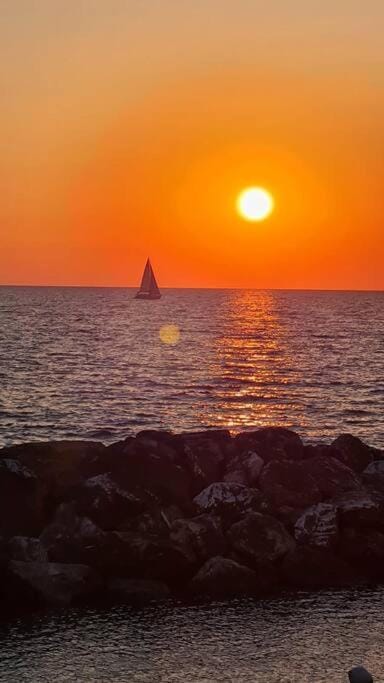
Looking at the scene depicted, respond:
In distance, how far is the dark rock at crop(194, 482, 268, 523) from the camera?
2061cm

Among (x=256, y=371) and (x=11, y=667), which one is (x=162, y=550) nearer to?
(x=11, y=667)

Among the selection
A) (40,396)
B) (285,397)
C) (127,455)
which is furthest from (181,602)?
(285,397)

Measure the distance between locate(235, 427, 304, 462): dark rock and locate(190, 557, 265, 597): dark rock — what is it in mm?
5522

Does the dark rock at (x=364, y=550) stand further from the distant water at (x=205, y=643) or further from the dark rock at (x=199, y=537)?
the dark rock at (x=199, y=537)

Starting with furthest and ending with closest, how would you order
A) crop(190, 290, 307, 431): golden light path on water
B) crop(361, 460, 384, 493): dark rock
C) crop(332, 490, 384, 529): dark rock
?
crop(190, 290, 307, 431): golden light path on water
crop(361, 460, 384, 493): dark rock
crop(332, 490, 384, 529): dark rock

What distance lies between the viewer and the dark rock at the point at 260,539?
744 inches

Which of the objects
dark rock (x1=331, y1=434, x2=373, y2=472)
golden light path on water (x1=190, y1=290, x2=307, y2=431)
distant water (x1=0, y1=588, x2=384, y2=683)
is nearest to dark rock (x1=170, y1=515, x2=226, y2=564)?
distant water (x1=0, y1=588, x2=384, y2=683)

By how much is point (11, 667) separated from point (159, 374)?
175ft

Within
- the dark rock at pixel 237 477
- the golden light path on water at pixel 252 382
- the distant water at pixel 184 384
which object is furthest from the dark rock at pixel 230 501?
the golden light path on water at pixel 252 382

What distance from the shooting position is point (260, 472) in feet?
73.4

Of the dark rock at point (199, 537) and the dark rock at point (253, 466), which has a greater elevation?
the dark rock at point (253, 466)

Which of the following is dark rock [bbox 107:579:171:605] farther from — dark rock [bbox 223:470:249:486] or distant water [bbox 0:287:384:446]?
distant water [bbox 0:287:384:446]

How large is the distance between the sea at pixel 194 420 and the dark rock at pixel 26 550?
1869 millimetres

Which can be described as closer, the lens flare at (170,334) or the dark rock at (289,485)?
the dark rock at (289,485)
